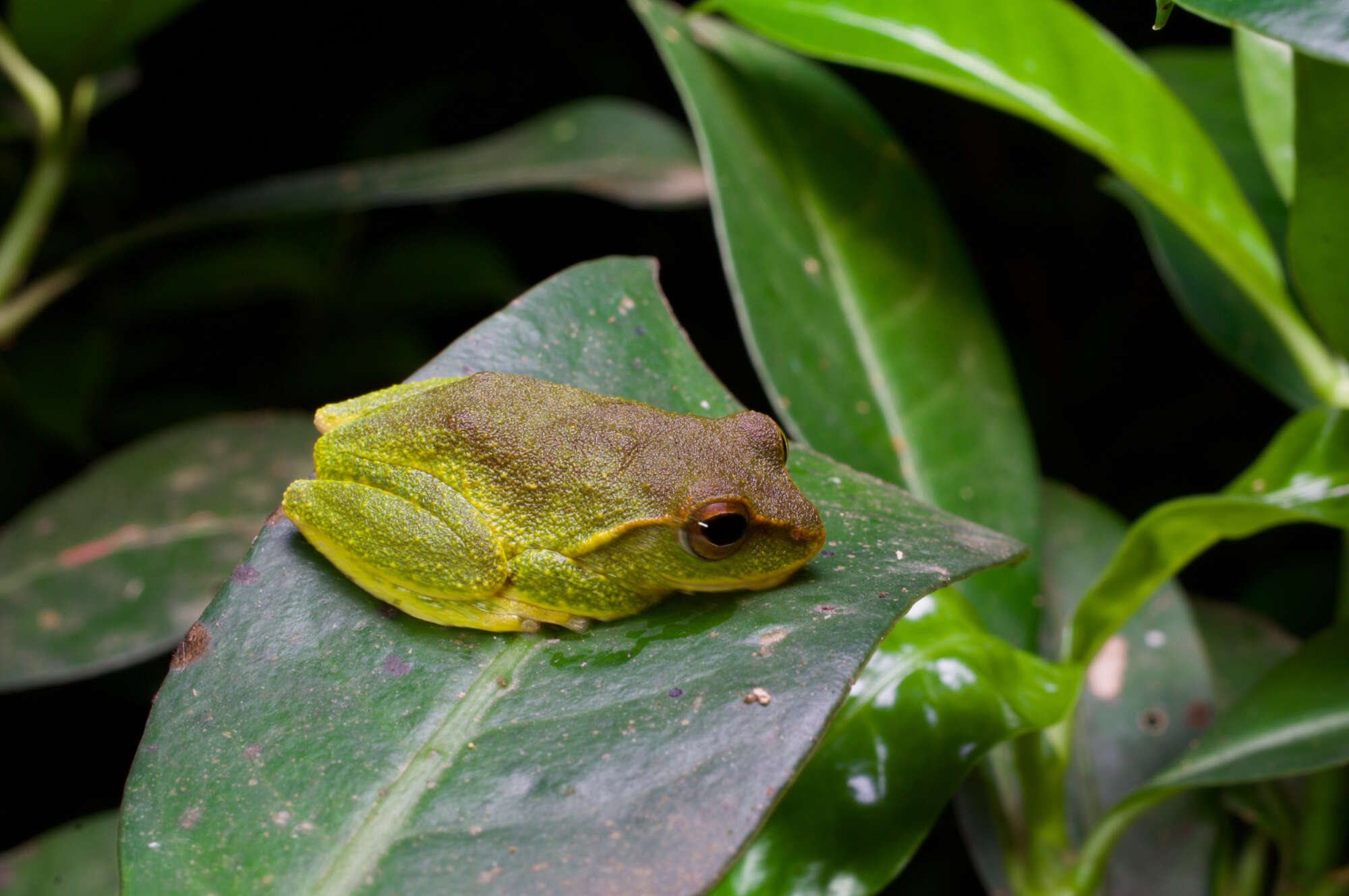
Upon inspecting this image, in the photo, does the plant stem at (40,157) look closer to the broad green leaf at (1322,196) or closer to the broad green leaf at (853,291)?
the broad green leaf at (853,291)

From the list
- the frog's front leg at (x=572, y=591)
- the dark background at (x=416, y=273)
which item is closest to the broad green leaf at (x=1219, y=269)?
the dark background at (x=416, y=273)

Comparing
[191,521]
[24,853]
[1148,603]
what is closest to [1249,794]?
[1148,603]

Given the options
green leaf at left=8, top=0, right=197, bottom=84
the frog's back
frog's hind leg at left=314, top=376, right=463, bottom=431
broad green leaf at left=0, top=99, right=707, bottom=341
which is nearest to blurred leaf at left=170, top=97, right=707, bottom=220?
broad green leaf at left=0, top=99, right=707, bottom=341

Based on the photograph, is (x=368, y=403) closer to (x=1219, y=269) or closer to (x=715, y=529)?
(x=715, y=529)

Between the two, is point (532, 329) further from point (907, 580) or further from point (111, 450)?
point (111, 450)

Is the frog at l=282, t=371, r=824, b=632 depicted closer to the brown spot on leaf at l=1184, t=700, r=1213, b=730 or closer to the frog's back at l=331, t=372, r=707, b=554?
the frog's back at l=331, t=372, r=707, b=554

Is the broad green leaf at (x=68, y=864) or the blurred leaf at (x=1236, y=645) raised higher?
the blurred leaf at (x=1236, y=645)
